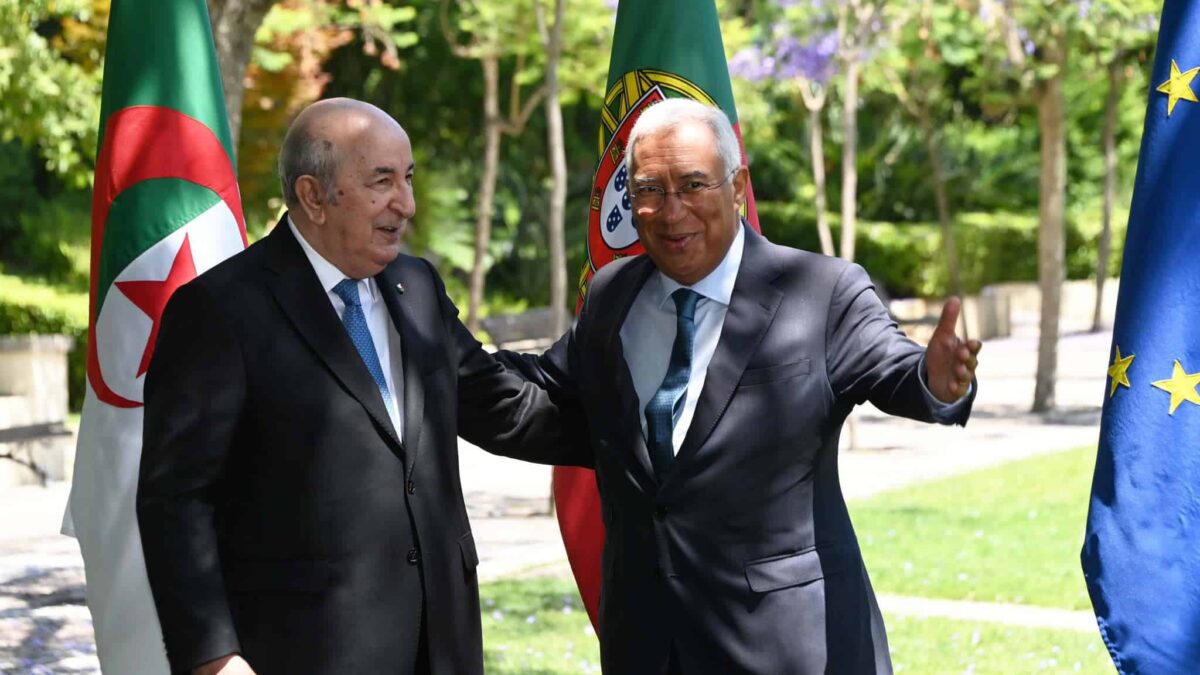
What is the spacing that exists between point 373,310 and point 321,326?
19 centimetres

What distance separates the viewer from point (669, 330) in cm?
371

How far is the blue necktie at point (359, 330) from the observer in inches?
142

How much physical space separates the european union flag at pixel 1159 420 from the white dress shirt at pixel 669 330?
2.93ft

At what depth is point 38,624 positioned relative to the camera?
8.74 metres

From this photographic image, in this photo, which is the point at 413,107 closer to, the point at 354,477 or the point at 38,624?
the point at 38,624

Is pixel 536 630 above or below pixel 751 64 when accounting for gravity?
below

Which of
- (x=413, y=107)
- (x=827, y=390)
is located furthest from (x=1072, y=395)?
(x=827, y=390)

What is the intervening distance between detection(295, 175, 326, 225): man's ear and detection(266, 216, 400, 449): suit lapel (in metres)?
0.10

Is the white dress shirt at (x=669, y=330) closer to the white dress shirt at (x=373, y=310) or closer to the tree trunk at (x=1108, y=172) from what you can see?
the white dress shirt at (x=373, y=310)

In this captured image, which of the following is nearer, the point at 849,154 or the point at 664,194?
the point at 664,194

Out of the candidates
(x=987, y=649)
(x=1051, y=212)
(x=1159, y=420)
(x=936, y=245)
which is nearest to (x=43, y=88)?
(x=987, y=649)

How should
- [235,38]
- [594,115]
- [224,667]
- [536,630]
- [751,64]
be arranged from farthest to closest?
[594,115] → [751,64] → [536,630] → [235,38] → [224,667]

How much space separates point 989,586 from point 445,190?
67.0ft

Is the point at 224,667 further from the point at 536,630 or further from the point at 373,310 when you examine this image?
the point at 536,630
